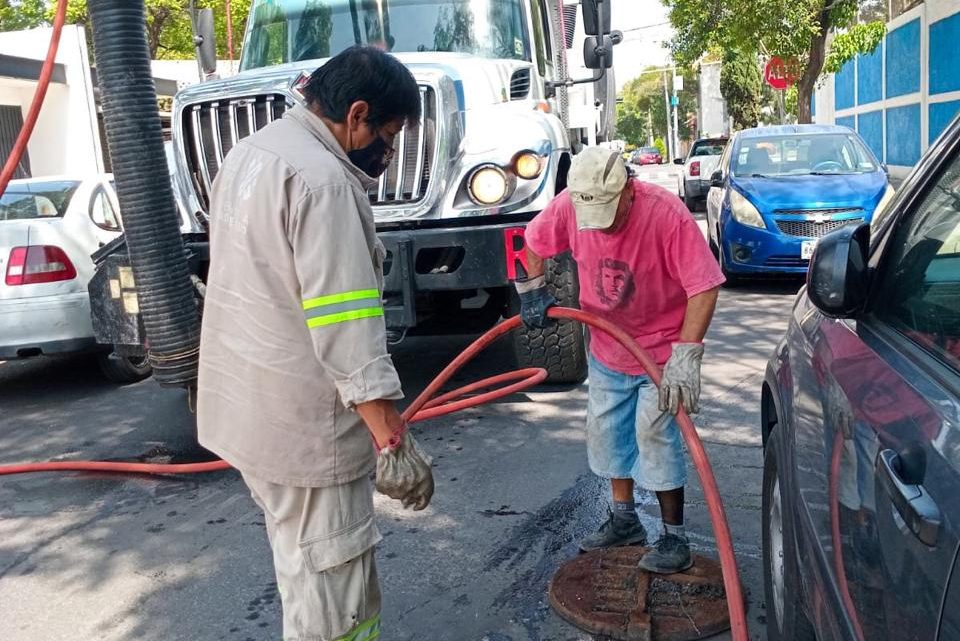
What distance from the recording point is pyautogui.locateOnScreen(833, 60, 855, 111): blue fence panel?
28.5m

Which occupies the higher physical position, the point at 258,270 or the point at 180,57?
the point at 180,57

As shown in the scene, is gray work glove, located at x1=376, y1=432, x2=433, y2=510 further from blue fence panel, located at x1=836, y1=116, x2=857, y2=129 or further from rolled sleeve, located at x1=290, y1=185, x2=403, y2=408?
blue fence panel, located at x1=836, y1=116, x2=857, y2=129

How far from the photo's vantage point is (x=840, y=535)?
2.02m

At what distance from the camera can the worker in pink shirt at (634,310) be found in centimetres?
341

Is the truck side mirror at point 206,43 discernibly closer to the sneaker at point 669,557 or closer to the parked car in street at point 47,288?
the parked car in street at point 47,288

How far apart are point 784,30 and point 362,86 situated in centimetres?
1675

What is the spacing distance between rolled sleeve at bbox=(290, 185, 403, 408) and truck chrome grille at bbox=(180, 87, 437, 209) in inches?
145

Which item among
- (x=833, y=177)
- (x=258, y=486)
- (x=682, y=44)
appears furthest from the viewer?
(x=682, y=44)

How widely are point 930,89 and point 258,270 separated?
20186 millimetres

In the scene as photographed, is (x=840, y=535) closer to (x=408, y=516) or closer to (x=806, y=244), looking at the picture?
(x=408, y=516)

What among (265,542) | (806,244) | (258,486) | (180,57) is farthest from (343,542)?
(180,57)

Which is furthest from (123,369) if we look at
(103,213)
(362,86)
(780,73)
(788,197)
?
(780,73)

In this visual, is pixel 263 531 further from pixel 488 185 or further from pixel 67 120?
pixel 67 120

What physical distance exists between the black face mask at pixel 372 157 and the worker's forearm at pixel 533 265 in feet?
4.70
